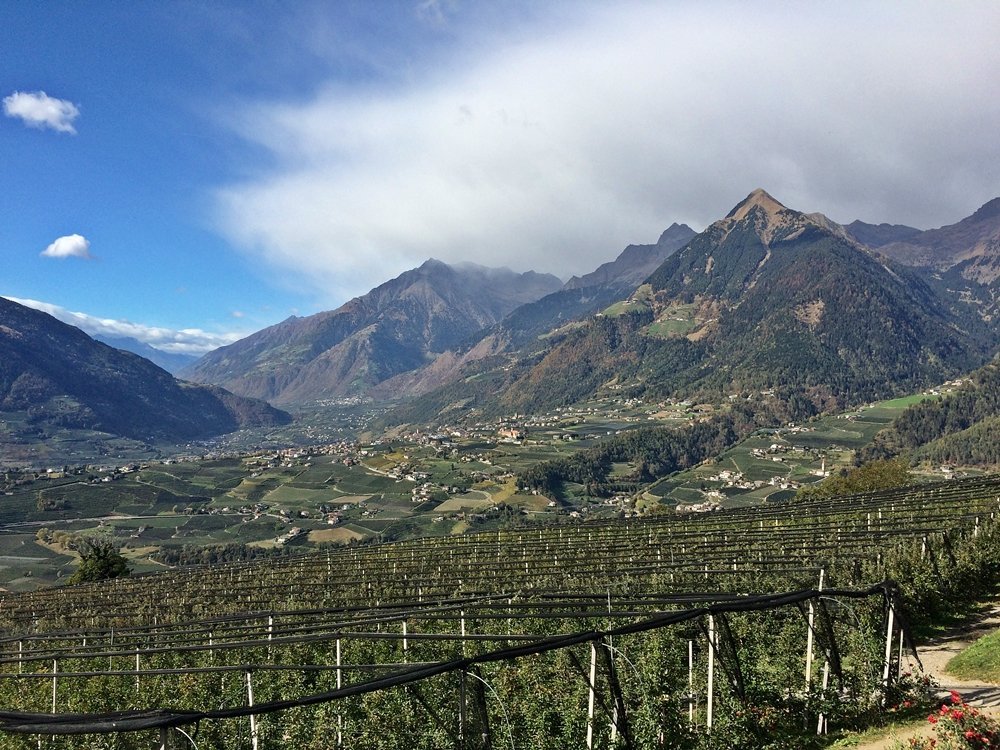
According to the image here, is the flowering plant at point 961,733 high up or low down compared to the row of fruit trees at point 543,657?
up

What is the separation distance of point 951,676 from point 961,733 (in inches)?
276

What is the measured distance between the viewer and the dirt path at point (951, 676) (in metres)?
9.95

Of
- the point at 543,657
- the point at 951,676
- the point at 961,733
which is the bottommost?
the point at 951,676

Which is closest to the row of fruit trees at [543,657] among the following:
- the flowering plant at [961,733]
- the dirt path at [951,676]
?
the dirt path at [951,676]

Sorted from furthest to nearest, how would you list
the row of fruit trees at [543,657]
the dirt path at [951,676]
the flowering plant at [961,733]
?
the dirt path at [951,676] → the row of fruit trees at [543,657] → the flowering plant at [961,733]

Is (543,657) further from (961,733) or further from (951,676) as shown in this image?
(951,676)

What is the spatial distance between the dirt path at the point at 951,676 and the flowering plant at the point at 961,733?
1.25 metres

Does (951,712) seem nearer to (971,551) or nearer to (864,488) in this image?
(971,551)

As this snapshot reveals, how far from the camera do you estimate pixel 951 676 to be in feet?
43.4

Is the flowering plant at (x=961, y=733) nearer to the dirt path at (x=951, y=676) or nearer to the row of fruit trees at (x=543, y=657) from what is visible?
the dirt path at (x=951, y=676)

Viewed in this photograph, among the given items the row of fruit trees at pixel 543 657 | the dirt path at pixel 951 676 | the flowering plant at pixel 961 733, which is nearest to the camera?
the flowering plant at pixel 961 733

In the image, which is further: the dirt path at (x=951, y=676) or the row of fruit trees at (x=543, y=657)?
the dirt path at (x=951, y=676)

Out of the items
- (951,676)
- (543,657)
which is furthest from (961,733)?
(543,657)

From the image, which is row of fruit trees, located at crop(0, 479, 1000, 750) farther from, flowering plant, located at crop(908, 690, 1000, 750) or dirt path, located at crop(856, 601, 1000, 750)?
flowering plant, located at crop(908, 690, 1000, 750)
